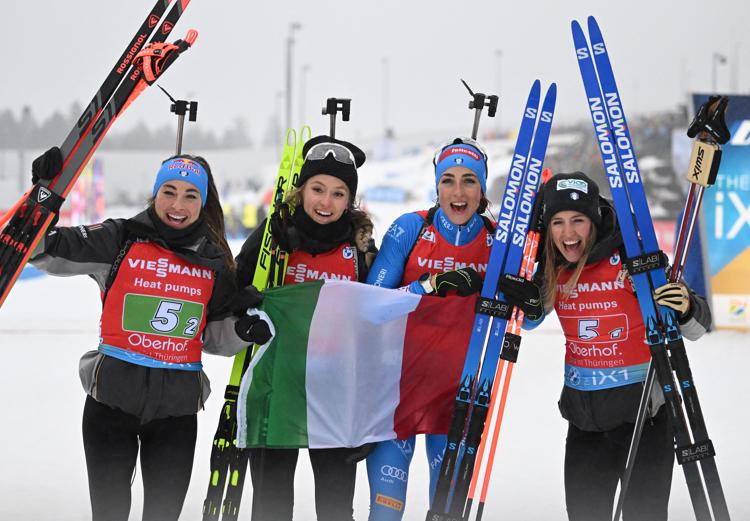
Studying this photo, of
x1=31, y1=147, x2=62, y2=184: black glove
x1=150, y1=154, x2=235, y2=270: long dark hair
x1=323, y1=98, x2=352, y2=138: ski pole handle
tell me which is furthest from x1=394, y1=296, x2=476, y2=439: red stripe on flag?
x1=31, y1=147, x2=62, y2=184: black glove

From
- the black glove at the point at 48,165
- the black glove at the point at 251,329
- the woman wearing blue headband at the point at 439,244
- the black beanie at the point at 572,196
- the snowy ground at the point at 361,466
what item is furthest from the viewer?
the snowy ground at the point at 361,466

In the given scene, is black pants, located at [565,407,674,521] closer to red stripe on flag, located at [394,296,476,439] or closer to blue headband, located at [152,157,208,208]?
red stripe on flag, located at [394,296,476,439]

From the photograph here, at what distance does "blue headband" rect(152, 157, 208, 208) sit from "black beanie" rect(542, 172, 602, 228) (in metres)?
1.12

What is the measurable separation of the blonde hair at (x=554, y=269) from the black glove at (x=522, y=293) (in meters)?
0.04

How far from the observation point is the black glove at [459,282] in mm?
2625

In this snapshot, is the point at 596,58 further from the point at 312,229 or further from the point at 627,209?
the point at 312,229

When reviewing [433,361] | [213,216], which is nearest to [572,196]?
[433,361]

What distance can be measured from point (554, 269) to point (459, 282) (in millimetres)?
311

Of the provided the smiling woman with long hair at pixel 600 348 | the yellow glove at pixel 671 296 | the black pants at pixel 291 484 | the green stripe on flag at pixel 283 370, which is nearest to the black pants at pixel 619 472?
the smiling woman with long hair at pixel 600 348

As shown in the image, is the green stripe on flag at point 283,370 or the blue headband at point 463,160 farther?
the blue headband at point 463,160

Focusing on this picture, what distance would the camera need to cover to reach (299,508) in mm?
3520

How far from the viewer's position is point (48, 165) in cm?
241

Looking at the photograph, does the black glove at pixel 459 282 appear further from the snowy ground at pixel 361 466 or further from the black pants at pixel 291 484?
the snowy ground at pixel 361 466

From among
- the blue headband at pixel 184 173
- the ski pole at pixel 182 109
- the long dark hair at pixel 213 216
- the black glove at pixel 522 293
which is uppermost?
the ski pole at pixel 182 109
